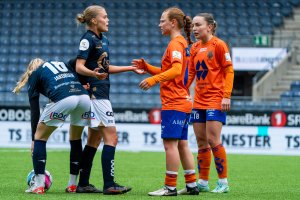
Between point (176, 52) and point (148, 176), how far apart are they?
359cm

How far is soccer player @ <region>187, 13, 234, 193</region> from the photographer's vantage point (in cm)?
875

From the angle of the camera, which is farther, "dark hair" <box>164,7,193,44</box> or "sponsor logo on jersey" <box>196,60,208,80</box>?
"sponsor logo on jersey" <box>196,60,208,80</box>

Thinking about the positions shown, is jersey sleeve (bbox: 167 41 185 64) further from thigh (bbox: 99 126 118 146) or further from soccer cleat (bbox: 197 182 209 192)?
soccer cleat (bbox: 197 182 209 192)

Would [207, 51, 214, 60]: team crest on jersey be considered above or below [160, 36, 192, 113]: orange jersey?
above

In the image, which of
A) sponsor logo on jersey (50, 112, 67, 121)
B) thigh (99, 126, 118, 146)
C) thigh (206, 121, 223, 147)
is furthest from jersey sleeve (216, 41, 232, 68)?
sponsor logo on jersey (50, 112, 67, 121)

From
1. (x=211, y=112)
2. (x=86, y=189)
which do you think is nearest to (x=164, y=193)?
(x=86, y=189)

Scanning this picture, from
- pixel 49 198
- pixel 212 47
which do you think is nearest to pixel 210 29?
pixel 212 47

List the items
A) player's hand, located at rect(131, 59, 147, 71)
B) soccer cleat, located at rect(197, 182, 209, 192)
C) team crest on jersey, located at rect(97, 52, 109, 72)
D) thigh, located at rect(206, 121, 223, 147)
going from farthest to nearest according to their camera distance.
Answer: soccer cleat, located at rect(197, 182, 209, 192)
thigh, located at rect(206, 121, 223, 147)
player's hand, located at rect(131, 59, 147, 71)
team crest on jersey, located at rect(97, 52, 109, 72)

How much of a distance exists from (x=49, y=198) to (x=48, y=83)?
1273mm

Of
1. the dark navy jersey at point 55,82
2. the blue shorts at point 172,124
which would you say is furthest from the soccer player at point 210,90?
the dark navy jersey at point 55,82

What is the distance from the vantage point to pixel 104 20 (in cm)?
827

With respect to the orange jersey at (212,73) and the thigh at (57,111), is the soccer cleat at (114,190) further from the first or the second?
the orange jersey at (212,73)

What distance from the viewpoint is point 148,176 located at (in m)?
11.3

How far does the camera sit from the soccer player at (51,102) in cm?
820
